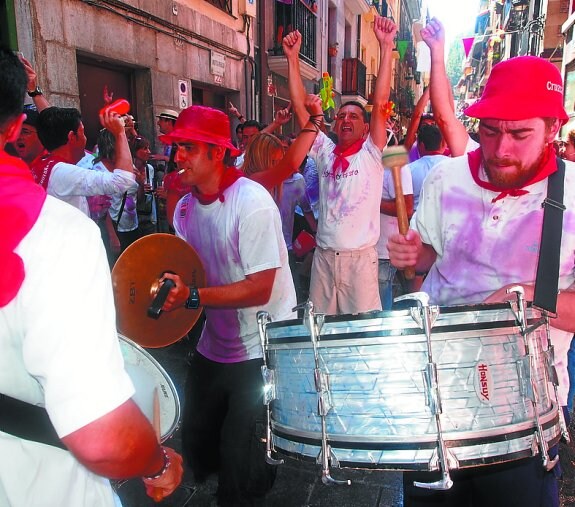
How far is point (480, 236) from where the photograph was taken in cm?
199

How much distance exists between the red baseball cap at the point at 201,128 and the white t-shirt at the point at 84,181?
957 mm

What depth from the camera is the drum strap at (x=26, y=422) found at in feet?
3.41

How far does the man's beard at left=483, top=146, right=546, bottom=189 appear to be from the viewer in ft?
6.13

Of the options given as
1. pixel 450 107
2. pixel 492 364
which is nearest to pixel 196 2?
pixel 450 107

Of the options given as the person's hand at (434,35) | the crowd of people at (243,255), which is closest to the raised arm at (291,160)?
the crowd of people at (243,255)

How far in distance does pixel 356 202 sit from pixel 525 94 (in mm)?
2624

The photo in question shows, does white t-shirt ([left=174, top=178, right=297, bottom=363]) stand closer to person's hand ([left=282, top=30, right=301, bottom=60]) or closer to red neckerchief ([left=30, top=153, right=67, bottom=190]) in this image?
red neckerchief ([left=30, top=153, right=67, bottom=190])

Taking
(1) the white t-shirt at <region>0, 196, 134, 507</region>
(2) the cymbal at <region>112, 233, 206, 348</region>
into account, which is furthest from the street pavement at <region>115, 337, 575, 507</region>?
(1) the white t-shirt at <region>0, 196, 134, 507</region>

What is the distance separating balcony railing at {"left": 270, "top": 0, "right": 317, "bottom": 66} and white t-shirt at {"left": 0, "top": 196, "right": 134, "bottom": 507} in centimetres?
1442

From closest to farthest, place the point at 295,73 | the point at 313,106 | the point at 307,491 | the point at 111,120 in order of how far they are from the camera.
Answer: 1. the point at 307,491
2. the point at 111,120
3. the point at 313,106
4. the point at 295,73

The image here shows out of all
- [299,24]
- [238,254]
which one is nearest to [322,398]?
[238,254]

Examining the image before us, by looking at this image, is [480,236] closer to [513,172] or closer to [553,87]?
[513,172]

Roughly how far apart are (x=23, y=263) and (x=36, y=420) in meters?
0.35

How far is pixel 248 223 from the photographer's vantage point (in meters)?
2.60
